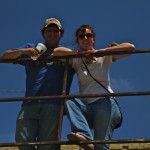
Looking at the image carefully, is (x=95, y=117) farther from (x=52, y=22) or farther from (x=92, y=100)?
(x=52, y=22)

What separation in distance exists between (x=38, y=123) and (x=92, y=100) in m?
0.59

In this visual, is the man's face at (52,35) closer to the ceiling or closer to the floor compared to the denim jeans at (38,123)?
closer to the ceiling

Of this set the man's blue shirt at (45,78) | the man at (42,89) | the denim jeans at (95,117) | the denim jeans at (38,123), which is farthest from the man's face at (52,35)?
the denim jeans at (95,117)

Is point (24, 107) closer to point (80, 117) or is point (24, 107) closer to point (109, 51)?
point (80, 117)

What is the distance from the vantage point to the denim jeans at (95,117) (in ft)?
13.1

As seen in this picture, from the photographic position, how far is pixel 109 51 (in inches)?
163

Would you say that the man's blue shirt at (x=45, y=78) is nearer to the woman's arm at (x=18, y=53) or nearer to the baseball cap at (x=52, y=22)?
the woman's arm at (x=18, y=53)

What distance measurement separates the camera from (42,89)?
446 cm

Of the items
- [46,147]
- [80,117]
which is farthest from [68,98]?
[46,147]

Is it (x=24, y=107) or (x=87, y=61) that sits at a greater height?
(x=87, y=61)

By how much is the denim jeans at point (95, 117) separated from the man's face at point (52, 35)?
34.8 inches

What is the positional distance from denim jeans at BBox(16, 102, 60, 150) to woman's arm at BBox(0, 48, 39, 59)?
53cm

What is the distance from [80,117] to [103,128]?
24 centimetres

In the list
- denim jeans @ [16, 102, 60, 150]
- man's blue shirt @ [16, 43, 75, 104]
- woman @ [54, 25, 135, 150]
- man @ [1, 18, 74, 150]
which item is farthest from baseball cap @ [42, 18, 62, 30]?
denim jeans @ [16, 102, 60, 150]
